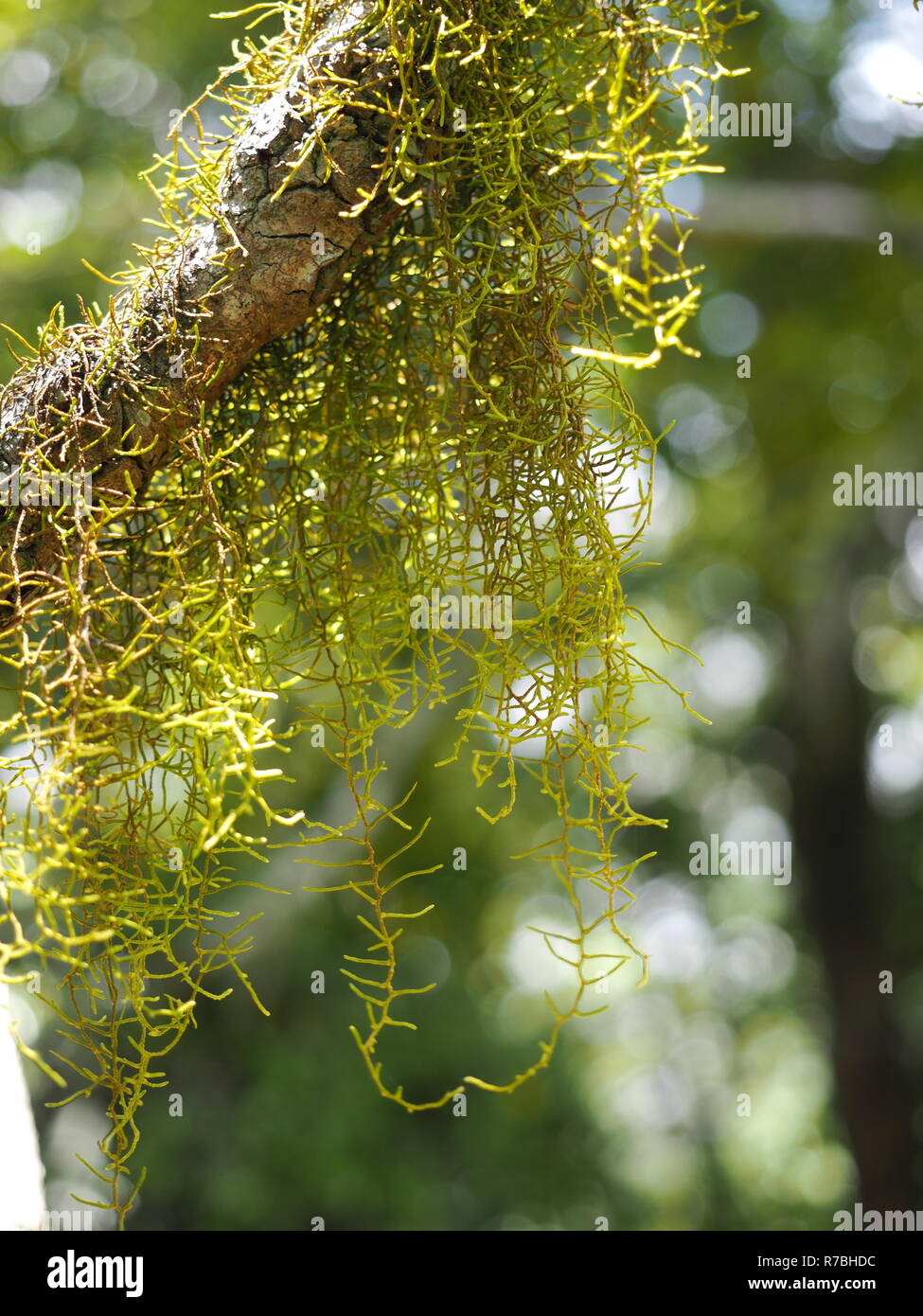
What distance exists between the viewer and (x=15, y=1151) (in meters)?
0.69

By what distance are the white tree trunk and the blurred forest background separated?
1.28 meters

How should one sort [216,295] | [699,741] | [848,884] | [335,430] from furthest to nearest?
[699,741] < [848,884] < [335,430] < [216,295]

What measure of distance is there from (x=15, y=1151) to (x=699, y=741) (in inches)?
198

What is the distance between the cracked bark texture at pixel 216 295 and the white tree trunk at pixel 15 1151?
1.01 feet

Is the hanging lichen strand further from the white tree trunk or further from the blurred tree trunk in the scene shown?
the blurred tree trunk

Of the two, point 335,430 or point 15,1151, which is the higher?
point 335,430

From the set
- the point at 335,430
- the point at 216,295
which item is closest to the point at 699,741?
the point at 335,430

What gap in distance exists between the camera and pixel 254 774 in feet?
1.82

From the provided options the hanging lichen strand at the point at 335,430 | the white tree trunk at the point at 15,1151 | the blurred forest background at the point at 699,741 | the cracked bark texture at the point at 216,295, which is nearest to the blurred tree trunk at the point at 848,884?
the blurred forest background at the point at 699,741

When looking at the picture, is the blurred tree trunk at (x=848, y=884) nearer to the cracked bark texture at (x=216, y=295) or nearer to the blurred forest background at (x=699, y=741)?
the blurred forest background at (x=699, y=741)

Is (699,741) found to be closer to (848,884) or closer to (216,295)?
(848,884)

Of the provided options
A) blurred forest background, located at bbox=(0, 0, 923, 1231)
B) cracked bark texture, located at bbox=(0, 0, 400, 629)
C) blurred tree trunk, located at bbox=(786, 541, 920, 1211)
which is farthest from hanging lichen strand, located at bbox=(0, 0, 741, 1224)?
blurred tree trunk, located at bbox=(786, 541, 920, 1211)

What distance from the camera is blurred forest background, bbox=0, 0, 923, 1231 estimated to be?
2498 millimetres
